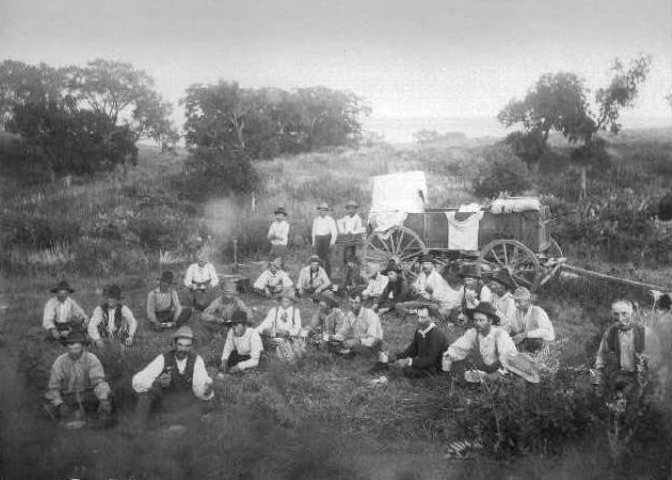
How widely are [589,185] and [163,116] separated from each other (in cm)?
1095

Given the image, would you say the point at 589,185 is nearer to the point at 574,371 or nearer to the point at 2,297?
the point at 574,371

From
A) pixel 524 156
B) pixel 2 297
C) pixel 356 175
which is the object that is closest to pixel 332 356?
pixel 2 297

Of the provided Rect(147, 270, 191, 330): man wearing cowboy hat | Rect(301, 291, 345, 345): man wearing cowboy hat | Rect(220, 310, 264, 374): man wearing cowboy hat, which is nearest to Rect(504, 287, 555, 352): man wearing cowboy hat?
Rect(301, 291, 345, 345): man wearing cowboy hat

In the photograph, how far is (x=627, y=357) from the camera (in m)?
5.44

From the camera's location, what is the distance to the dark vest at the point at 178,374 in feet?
19.0

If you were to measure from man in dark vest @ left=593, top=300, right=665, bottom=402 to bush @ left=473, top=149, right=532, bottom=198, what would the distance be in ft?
33.6

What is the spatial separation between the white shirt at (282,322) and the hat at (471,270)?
110 inches

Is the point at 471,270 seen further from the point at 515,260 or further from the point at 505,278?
the point at 515,260

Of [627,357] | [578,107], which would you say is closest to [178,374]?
[627,357]

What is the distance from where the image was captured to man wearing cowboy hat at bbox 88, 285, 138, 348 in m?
7.58

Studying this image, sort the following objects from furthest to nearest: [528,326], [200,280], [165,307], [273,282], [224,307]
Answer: [273,282] < [200,280] < [165,307] < [224,307] < [528,326]

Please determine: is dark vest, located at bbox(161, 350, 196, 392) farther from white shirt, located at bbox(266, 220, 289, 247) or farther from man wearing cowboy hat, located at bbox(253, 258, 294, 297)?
white shirt, located at bbox(266, 220, 289, 247)

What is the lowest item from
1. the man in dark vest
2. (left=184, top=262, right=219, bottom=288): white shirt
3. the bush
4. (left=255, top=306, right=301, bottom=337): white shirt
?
(left=255, top=306, right=301, bottom=337): white shirt

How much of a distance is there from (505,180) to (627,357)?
34.9 feet
